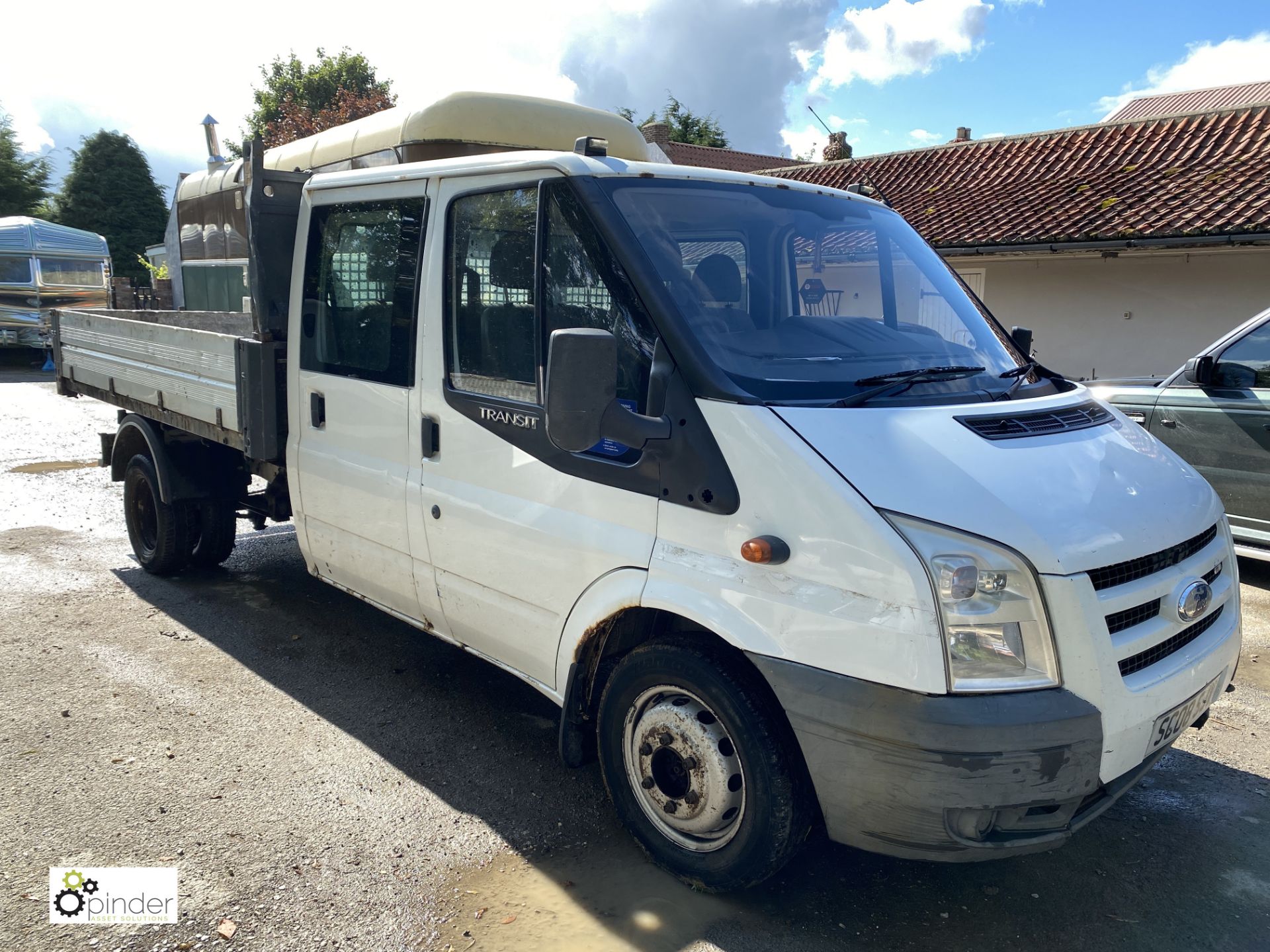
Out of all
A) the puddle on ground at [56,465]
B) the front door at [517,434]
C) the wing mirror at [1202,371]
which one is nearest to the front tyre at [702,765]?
the front door at [517,434]

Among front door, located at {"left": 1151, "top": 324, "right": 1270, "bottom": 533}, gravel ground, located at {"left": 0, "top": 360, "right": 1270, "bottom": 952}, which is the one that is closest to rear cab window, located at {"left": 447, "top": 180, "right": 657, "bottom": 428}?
gravel ground, located at {"left": 0, "top": 360, "right": 1270, "bottom": 952}

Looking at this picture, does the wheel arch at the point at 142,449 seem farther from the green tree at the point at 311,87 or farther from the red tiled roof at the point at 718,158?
the green tree at the point at 311,87

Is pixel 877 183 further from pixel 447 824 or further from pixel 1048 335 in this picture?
pixel 447 824

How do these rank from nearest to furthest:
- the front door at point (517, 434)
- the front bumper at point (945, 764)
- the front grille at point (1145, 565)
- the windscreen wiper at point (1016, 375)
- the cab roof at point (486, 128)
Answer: the front bumper at point (945, 764) < the front grille at point (1145, 565) < the front door at point (517, 434) < the windscreen wiper at point (1016, 375) < the cab roof at point (486, 128)

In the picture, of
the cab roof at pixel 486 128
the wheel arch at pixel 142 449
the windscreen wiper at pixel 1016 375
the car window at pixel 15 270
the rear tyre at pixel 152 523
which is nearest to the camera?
the windscreen wiper at pixel 1016 375

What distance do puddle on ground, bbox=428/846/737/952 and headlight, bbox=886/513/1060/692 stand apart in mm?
1190

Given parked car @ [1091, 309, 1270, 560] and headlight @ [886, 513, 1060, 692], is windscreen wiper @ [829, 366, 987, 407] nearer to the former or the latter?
headlight @ [886, 513, 1060, 692]

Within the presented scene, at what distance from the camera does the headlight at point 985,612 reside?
2494 mm

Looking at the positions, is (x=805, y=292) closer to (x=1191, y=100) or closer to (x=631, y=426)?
(x=631, y=426)

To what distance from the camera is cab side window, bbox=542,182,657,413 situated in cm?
303

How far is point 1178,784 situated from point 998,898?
1.26 m

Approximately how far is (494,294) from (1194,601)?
255 centimetres

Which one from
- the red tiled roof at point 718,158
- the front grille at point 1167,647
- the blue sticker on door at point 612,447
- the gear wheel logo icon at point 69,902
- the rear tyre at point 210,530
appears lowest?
the gear wheel logo icon at point 69,902

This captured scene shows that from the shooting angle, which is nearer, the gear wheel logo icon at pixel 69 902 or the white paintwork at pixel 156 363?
the gear wheel logo icon at pixel 69 902
